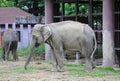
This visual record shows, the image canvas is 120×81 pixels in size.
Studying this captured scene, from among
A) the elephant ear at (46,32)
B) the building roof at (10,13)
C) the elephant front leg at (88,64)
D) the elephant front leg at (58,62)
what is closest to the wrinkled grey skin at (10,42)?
the elephant front leg at (58,62)

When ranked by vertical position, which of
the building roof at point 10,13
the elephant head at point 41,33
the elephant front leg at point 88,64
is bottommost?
the elephant front leg at point 88,64

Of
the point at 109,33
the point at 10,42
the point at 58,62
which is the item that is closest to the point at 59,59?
the point at 58,62

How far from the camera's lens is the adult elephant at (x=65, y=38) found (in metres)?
14.2

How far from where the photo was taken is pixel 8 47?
2003 cm

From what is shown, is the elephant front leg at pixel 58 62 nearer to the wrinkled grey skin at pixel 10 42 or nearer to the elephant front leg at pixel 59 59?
the elephant front leg at pixel 59 59

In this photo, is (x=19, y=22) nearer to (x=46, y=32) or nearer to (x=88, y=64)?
(x=46, y=32)

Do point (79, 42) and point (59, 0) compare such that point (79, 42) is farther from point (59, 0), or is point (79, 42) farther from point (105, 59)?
point (59, 0)

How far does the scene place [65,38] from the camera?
14.5m

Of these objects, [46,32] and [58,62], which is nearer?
[46,32]

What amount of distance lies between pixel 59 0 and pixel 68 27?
5944 mm

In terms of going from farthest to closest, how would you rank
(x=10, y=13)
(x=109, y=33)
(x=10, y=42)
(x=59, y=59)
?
(x=10, y=13) < (x=10, y=42) < (x=109, y=33) < (x=59, y=59)

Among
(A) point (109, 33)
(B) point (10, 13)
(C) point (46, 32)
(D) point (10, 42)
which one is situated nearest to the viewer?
(C) point (46, 32)

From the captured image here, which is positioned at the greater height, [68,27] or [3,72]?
[68,27]

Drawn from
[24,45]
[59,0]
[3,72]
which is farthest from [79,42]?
[24,45]
